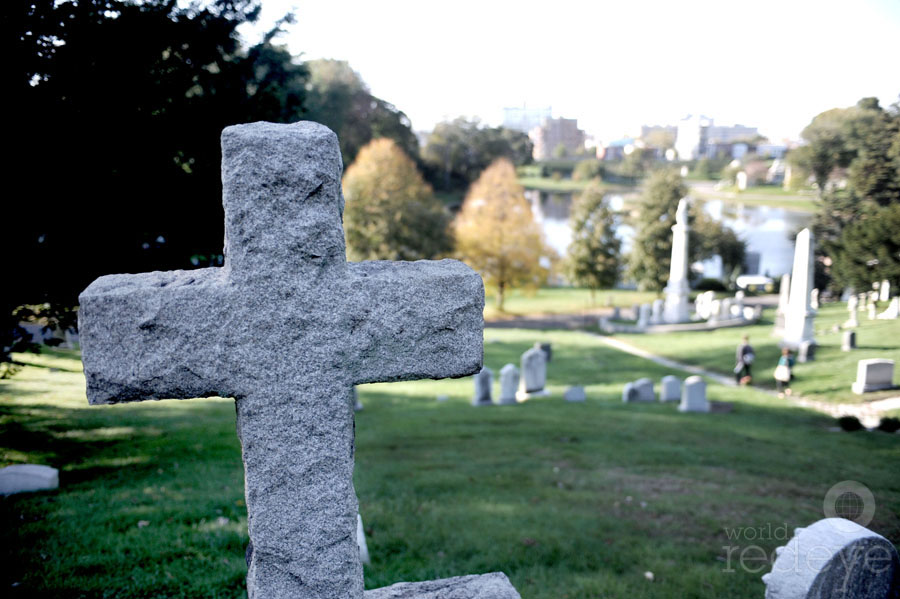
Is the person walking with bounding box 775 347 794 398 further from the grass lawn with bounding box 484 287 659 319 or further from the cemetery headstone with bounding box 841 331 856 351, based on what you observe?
the grass lawn with bounding box 484 287 659 319

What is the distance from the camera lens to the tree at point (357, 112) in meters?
44.2

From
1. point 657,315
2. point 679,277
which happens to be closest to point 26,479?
point 679,277

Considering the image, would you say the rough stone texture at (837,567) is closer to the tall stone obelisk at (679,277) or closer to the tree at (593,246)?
the tall stone obelisk at (679,277)

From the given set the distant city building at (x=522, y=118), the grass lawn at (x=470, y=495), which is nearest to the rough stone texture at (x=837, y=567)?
the grass lawn at (x=470, y=495)

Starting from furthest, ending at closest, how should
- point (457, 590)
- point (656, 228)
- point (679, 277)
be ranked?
1. point (656, 228)
2. point (679, 277)
3. point (457, 590)

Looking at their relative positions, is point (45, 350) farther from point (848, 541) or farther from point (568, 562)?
point (848, 541)

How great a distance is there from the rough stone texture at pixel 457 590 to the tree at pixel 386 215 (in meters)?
31.5

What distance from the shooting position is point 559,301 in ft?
132

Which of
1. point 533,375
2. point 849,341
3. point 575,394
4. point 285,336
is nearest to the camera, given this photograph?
point 285,336

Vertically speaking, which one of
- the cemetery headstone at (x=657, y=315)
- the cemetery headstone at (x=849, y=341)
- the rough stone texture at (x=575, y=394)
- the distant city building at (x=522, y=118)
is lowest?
the rough stone texture at (x=575, y=394)

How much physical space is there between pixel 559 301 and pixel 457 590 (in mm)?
38330

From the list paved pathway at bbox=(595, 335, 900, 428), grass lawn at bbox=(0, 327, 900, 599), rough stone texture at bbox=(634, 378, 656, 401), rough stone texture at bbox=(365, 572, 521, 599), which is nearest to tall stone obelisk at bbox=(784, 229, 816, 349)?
paved pathway at bbox=(595, 335, 900, 428)

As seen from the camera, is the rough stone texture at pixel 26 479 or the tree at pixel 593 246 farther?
the tree at pixel 593 246

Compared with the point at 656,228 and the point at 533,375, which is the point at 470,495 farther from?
the point at 656,228
